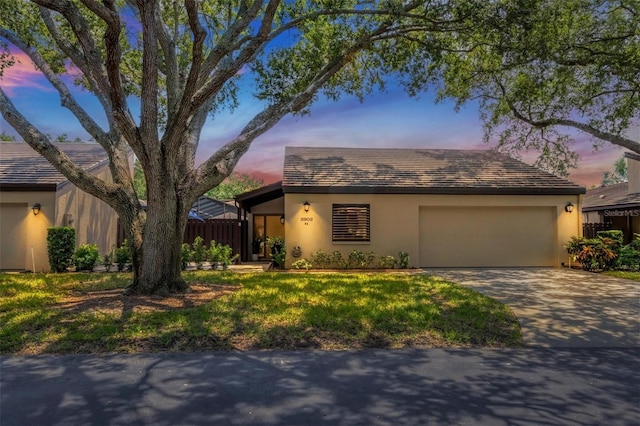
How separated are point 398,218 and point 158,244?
869cm

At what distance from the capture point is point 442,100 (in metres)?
14.4

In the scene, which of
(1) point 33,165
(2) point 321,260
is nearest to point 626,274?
(2) point 321,260

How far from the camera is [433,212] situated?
1448 cm

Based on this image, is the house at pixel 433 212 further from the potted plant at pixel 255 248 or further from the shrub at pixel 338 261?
the potted plant at pixel 255 248

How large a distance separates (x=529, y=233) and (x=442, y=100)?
18.9 feet

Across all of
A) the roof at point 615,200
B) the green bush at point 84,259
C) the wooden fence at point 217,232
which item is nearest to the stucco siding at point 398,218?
the wooden fence at point 217,232

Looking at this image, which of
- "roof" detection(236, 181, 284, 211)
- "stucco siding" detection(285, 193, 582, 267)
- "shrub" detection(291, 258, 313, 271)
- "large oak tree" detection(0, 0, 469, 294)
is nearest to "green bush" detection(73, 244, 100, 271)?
"large oak tree" detection(0, 0, 469, 294)

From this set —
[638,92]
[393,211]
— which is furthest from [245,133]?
[638,92]

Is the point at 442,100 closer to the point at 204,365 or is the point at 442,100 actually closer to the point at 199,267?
the point at 199,267

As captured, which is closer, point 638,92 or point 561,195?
point 638,92

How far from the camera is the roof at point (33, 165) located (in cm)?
1293

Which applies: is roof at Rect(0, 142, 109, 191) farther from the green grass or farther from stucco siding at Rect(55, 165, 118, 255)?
the green grass

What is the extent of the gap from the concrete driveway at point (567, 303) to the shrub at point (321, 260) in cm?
377

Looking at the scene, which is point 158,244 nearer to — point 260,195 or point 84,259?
point 84,259
